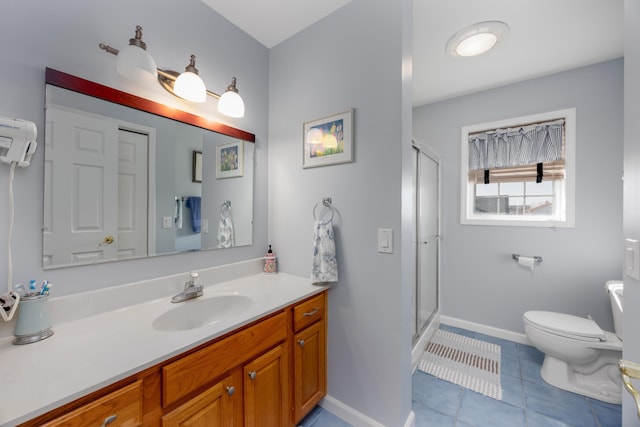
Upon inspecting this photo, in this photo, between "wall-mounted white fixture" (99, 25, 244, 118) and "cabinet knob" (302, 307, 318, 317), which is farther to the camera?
"cabinet knob" (302, 307, 318, 317)

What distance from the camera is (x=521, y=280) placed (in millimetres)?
2363

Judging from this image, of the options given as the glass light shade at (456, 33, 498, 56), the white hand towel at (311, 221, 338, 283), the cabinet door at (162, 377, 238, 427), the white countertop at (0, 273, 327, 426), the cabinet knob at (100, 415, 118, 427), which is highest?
the glass light shade at (456, 33, 498, 56)

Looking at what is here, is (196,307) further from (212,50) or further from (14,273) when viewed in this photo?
(212,50)

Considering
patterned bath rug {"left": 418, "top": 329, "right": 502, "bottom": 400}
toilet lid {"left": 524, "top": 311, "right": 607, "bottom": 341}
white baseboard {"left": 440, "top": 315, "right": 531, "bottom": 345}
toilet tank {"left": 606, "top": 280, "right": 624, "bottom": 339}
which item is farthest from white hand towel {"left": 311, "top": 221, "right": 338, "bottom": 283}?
white baseboard {"left": 440, "top": 315, "right": 531, "bottom": 345}

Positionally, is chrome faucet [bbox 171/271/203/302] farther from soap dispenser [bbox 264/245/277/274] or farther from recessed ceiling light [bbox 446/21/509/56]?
recessed ceiling light [bbox 446/21/509/56]

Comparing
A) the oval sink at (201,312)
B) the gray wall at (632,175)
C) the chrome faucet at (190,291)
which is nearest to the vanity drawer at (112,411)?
the oval sink at (201,312)

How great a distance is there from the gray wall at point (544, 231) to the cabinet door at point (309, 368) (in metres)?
1.87

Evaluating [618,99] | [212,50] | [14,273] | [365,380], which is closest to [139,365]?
[14,273]

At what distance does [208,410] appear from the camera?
3.08 ft

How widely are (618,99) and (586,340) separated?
1909mm

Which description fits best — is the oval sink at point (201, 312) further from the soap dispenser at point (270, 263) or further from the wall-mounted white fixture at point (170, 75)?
the wall-mounted white fixture at point (170, 75)

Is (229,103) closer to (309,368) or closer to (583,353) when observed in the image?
(309,368)

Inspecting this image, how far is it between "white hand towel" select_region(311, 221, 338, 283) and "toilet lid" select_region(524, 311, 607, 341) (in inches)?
64.4

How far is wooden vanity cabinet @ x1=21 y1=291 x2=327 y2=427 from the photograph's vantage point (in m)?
0.71
